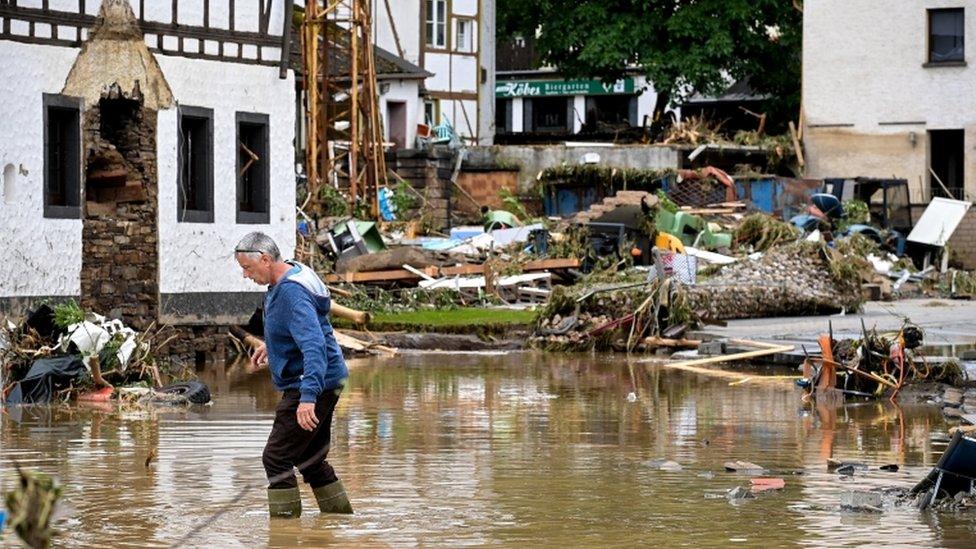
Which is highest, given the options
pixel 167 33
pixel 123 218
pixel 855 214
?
pixel 167 33

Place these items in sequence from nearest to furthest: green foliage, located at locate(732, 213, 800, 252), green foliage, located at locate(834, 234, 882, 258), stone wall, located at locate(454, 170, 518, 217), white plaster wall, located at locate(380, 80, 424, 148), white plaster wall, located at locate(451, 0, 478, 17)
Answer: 1. green foliage, located at locate(834, 234, 882, 258)
2. green foliage, located at locate(732, 213, 800, 252)
3. stone wall, located at locate(454, 170, 518, 217)
4. white plaster wall, located at locate(380, 80, 424, 148)
5. white plaster wall, located at locate(451, 0, 478, 17)

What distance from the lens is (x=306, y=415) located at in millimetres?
10617

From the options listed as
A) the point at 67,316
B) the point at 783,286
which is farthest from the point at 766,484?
the point at 783,286

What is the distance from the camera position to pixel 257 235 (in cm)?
1107

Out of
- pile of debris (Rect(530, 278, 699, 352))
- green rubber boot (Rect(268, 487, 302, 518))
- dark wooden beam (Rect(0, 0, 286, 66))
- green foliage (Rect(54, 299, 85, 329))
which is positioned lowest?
green rubber boot (Rect(268, 487, 302, 518))

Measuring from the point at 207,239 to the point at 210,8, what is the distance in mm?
3040

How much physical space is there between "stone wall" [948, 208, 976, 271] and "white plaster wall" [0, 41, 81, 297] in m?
27.0

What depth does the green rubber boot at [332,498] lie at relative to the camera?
37.0 feet

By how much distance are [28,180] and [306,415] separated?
13457 mm

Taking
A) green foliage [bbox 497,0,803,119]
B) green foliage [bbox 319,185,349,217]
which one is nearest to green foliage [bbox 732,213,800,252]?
green foliage [bbox 319,185,349,217]

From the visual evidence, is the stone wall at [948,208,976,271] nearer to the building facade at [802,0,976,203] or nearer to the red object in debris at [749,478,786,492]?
the building facade at [802,0,976,203]

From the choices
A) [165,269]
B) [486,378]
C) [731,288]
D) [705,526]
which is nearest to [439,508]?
[705,526]

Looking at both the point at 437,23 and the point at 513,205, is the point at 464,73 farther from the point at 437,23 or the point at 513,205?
the point at 513,205

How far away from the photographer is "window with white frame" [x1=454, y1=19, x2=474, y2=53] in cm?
6034
